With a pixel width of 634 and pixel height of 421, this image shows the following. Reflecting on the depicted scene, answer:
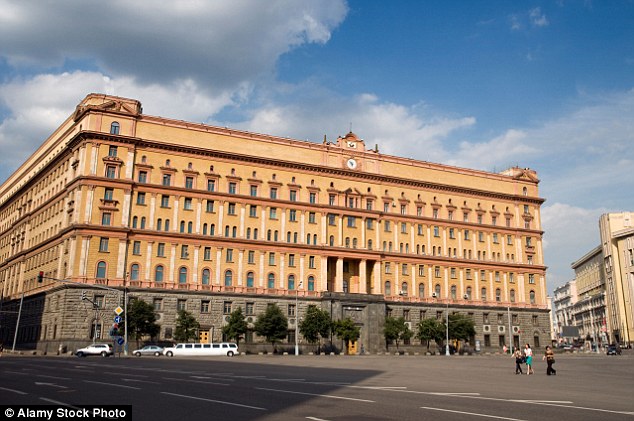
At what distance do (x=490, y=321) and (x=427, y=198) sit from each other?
73.5 ft

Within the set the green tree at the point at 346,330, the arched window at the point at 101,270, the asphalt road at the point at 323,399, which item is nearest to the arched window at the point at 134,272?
the arched window at the point at 101,270

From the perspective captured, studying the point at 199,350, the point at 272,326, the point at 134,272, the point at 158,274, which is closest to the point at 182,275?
the point at 158,274

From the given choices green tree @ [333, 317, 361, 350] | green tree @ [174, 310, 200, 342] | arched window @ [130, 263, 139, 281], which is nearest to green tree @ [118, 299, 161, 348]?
green tree @ [174, 310, 200, 342]

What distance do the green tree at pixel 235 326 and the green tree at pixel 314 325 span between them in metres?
7.81

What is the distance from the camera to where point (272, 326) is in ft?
242

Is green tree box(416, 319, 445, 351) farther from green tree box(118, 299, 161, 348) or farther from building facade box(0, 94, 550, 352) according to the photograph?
green tree box(118, 299, 161, 348)

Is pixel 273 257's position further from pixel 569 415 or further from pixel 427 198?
pixel 569 415

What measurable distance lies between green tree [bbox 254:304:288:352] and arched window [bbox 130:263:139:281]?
1601cm

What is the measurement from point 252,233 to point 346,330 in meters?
18.4

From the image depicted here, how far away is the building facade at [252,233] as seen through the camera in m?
73.4

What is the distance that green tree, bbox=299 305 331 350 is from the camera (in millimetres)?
76188

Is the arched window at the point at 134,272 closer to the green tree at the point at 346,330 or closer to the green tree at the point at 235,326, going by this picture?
the green tree at the point at 235,326

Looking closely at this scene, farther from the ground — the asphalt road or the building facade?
the building facade

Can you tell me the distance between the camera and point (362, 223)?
89250mm
